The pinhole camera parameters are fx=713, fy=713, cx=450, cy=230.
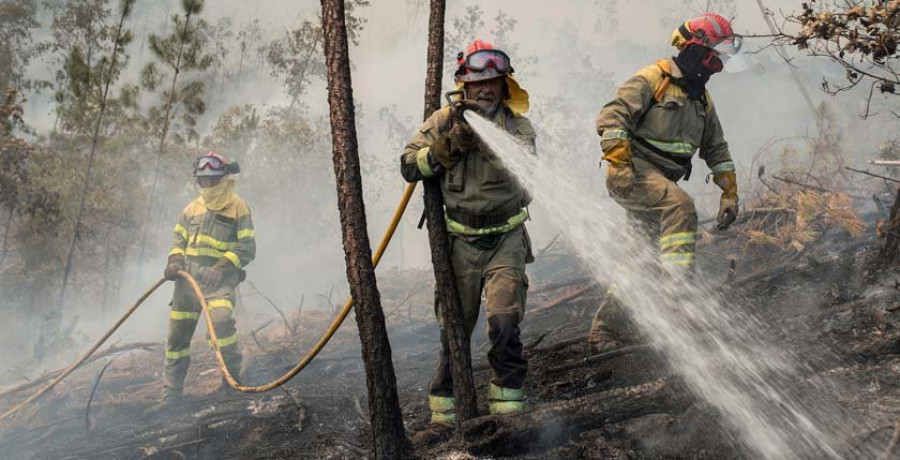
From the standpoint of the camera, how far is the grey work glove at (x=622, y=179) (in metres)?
4.23

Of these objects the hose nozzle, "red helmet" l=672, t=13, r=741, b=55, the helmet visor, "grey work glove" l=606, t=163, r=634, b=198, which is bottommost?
"grey work glove" l=606, t=163, r=634, b=198

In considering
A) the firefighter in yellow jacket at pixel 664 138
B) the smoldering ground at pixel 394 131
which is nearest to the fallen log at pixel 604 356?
the firefighter in yellow jacket at pixel 664 138

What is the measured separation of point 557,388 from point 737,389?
1.02m

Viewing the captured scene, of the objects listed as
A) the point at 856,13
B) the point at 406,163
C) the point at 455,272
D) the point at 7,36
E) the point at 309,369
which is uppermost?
the point at 7,36

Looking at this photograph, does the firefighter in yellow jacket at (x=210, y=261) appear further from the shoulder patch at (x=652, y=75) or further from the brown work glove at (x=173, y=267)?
the shoulder patch at (x=652, y=75)

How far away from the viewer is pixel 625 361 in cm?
416

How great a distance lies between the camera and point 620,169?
13.9 feet

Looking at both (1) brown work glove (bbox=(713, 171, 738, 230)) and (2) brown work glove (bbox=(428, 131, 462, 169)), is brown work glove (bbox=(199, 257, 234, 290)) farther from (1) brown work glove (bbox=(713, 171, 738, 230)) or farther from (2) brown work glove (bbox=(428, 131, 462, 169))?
(1) brown work glove (bbox=(713, 171, 738, 230))

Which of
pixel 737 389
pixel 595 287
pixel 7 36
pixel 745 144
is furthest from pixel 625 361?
pixel 7 36

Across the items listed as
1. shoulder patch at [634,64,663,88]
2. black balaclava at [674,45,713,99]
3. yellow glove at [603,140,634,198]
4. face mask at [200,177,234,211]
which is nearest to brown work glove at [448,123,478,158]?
yellow glove at [603,140,634,198]

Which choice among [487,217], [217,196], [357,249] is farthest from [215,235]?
[357,249]

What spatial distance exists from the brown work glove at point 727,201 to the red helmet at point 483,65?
6.33 ft

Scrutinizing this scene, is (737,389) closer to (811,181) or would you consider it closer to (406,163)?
(406,163)

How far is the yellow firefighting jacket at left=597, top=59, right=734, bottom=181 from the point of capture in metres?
4.46
